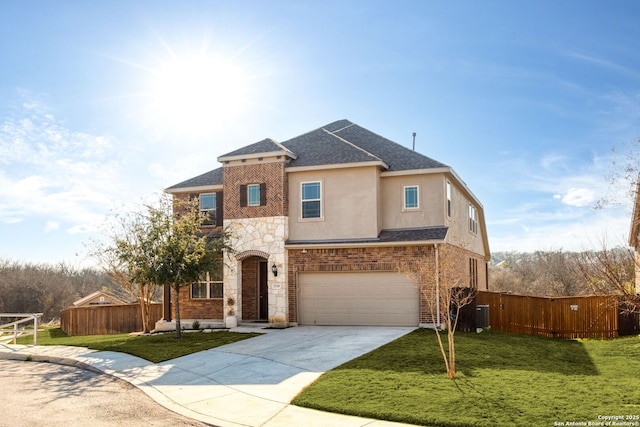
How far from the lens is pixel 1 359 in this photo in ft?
53.2

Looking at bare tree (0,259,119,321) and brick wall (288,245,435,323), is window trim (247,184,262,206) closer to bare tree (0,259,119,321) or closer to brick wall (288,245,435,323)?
brick wall (288,245,435,323)

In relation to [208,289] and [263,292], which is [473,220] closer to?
[263,292]

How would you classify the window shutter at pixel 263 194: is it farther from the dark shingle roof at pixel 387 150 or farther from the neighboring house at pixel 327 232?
the dark shingle roof at pixel 387 150

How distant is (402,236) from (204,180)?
893cm

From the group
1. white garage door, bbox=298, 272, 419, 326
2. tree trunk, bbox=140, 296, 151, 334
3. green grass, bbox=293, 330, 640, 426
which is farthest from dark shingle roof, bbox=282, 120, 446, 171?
tree trunk, bbox=140, 296, 151, 334

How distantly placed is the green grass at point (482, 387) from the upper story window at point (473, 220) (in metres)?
12.5

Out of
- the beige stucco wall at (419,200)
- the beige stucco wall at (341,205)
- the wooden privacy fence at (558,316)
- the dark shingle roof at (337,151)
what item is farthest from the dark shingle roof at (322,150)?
the wooden privacy fence at (558,316)

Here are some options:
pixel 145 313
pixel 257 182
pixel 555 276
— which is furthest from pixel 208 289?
pixel 555 276

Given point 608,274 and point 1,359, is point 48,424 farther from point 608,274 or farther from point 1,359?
point 608,274

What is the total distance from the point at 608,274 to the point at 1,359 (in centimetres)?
1764

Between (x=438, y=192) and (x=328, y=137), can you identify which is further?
(x=328, y=137)

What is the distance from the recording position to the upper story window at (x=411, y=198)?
20.6 meters

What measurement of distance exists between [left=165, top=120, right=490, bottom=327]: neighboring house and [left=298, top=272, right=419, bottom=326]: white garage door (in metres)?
0.04

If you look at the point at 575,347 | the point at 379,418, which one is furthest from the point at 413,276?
the point at 379,418
